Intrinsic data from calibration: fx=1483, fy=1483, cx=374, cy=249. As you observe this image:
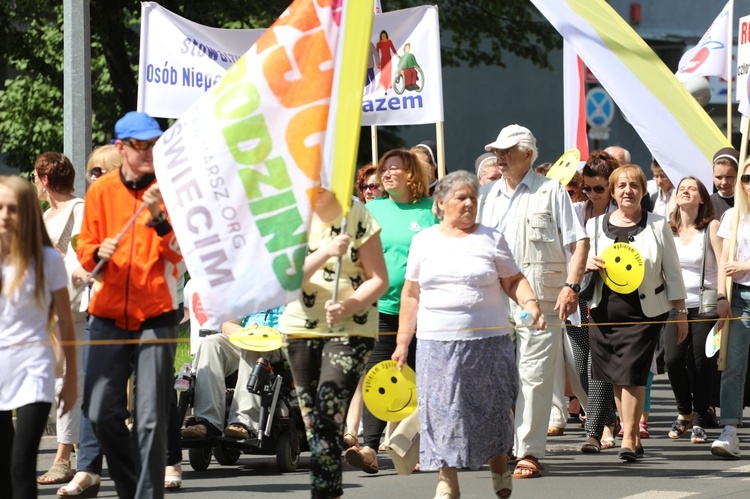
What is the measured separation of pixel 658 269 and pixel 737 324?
64 centimetres

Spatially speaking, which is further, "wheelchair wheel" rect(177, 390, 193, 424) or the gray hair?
"wheelchair wheel" rect(177, 390, 193, 424)

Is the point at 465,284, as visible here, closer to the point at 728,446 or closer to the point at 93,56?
the point at 728,446

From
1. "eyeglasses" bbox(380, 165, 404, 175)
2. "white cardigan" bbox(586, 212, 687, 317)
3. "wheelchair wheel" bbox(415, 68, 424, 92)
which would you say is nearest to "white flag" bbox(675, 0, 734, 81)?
"wheelchair wheel" bbox(415, 68, 424, 92)

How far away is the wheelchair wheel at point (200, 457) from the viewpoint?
9383 millimetres

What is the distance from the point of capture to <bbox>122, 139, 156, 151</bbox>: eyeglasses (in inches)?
263

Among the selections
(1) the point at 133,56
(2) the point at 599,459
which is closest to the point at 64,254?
(2) the point at 599,459

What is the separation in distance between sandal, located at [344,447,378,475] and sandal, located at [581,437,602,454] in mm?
1734

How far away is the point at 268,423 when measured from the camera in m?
9.13

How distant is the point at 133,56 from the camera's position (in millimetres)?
24156

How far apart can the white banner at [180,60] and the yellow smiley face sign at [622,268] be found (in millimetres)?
3763

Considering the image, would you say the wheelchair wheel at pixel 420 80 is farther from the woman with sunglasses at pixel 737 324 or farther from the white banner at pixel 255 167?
the white banner at pixel 255 167

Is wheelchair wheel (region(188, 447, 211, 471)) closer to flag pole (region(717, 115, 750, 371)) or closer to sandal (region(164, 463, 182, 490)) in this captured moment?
sandal (region(164, 463, 182, 490))

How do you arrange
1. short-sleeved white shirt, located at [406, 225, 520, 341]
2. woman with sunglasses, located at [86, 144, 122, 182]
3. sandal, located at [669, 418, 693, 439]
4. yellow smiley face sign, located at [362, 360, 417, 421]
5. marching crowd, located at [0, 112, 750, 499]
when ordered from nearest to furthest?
marching crowd, located at [0, 112, 750, 499] < short-sleeved white shirt, located at [406, 225, 520, 341] < yellow smiley face sign, located at [362, 360, 417, 421] < woman with sunglasses, located at [86, 144, 122, 182] < sandal, located at [669, 418, 693, 439]

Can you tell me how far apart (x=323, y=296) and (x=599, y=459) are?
3.43 meters
